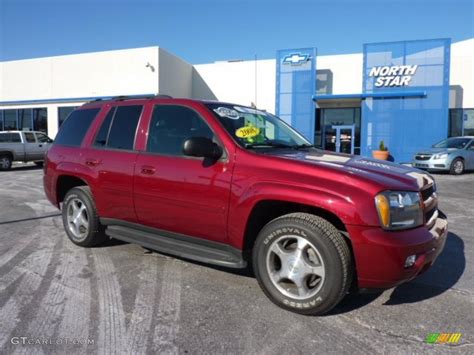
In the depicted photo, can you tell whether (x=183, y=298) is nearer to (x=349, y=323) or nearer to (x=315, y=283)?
(x=315, y=283)

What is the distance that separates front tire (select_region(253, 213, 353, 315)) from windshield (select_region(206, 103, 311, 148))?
0.91 metres

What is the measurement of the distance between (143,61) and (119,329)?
2316cm

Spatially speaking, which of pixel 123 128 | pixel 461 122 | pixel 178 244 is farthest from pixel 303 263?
pixel 461 122

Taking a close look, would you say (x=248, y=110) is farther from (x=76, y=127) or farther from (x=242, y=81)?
(x=242, y=81)

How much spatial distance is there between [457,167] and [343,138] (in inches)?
361

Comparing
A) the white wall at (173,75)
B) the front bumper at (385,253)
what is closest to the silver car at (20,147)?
the white wall at (173,75)

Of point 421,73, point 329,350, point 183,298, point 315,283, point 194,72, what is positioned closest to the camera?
point 329,350

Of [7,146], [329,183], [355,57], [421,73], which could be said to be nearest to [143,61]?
[7,146]

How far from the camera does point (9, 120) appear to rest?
2984 centimetres

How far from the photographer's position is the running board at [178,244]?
12.6ft

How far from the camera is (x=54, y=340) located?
307 centimetres

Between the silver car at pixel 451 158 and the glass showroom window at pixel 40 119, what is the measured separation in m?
23.3

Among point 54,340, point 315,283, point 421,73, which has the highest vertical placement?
point 421,73

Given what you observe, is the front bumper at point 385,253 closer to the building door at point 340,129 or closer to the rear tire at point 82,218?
the rear tire at point 82,218
